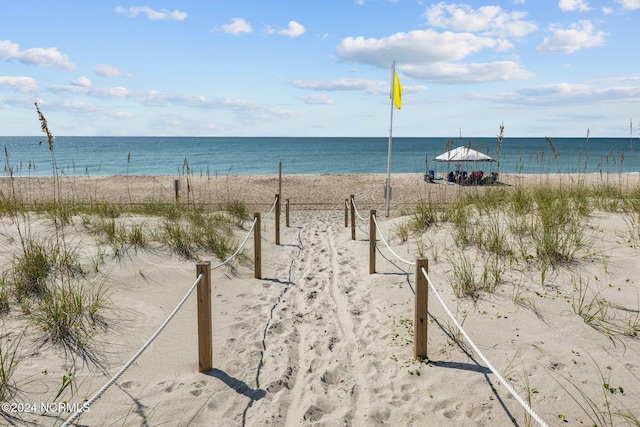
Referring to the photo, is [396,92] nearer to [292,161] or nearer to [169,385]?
[169,385]

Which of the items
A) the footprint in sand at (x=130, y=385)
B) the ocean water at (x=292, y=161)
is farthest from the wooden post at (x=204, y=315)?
the ocean water at (x=292, y=161)

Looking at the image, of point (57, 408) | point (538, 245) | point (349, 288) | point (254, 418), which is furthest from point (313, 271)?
point (57, 408)

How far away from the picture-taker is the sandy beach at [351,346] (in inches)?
124

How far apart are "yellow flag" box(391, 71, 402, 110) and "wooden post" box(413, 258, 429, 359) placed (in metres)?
8.48

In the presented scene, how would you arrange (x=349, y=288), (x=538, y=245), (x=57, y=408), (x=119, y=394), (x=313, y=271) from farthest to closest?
(x=313, y=271) < (x=349, y=288) < (x=538, y=245) < (x=119, y=394) < (x=57, y=408)

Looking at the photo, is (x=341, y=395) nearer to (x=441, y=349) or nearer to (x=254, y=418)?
(x=254, y=418)

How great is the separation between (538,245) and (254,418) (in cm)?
409

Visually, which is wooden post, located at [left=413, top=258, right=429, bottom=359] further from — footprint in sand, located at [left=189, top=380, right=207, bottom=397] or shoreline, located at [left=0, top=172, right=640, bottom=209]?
shoreline, located at [left=0, top=172, right=640, bottom=209]

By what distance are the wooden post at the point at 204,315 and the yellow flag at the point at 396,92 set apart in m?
9.08

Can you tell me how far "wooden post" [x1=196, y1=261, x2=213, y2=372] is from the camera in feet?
11.7

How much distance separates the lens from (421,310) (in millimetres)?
3805

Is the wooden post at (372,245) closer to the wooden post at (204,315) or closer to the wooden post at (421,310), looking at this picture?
the wooden post at (421,310)

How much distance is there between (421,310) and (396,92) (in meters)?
8.97

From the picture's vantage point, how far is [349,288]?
6055 millimetres
